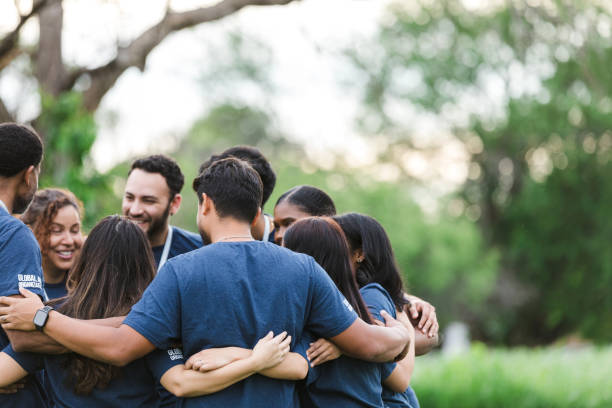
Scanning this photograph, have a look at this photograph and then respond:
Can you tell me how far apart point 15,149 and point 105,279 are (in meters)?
0.87

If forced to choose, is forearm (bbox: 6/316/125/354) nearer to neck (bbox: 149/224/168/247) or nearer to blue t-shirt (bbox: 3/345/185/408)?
blue t-shirt (bbox: 3/345/185/408)

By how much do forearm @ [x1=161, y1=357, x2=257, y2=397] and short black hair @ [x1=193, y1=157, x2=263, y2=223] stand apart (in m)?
0.66

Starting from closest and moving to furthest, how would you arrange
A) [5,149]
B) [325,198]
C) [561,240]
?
[5,149], [325,198], [561,240]

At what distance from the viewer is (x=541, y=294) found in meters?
33.9

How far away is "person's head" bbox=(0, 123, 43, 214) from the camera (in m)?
3.80

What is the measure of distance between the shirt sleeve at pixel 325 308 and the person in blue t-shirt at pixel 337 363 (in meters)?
0.12

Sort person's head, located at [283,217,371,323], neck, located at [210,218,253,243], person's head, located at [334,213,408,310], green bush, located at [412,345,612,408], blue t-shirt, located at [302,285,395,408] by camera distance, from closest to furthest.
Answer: neck, located at [210,218,253,243]
blue t-shirt, located at [302,285,395,408]
person's head, located at [283,217,371,323]
person's head, located at [334,213,408,310]
green bush, located at [412,345,612,408]

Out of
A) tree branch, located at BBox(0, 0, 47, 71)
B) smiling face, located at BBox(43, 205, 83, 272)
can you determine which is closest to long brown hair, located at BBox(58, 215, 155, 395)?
smiling face, located at BBox(43, 205, 83, 272)

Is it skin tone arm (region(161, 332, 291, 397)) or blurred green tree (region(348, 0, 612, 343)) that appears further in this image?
blurred green tree (region(348, 0, 612, 343))

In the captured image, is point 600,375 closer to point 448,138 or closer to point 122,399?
point 122,399

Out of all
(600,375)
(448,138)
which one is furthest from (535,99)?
(600,375)

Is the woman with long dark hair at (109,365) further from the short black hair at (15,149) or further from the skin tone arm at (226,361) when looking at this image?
the short black hair at (15,149)

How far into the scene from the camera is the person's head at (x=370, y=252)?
13.7ft

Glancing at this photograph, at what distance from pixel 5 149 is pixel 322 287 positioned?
170 centimetres
